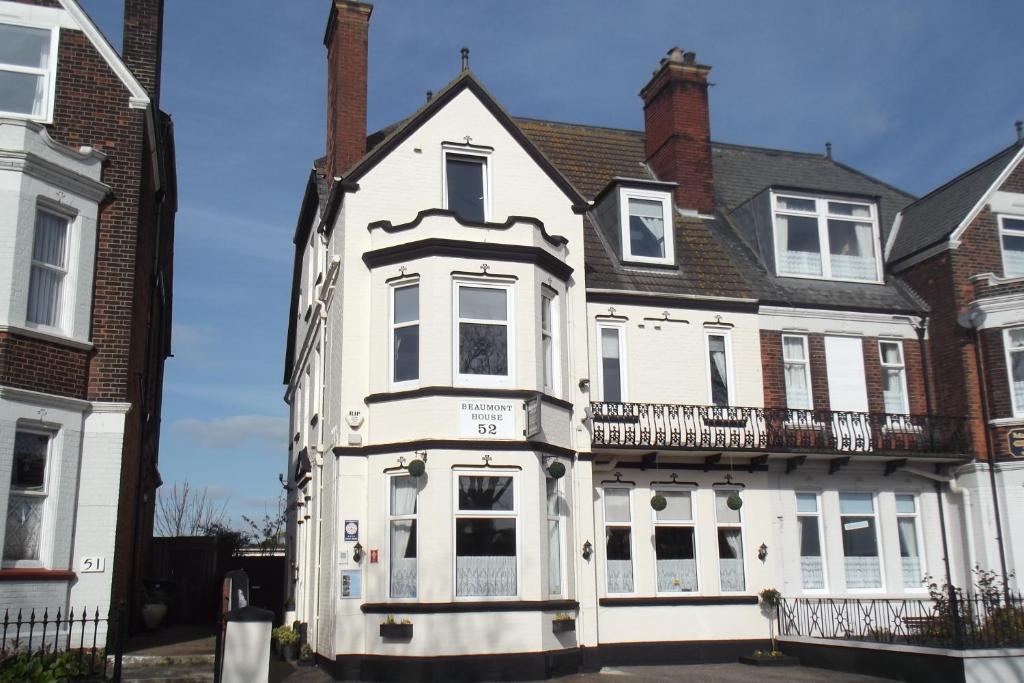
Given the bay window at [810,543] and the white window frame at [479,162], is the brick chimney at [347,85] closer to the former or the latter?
the white window frame at [479,162]

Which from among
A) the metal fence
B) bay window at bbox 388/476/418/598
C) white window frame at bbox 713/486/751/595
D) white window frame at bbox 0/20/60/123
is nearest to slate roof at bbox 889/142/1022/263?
white window frame at bbox 713/486/751/595

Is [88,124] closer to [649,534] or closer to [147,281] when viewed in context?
[147,281]

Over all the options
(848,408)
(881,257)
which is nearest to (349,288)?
(848,408)

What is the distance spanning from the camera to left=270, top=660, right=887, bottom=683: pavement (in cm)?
1655

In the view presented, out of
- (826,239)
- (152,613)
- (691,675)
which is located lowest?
(691,675)

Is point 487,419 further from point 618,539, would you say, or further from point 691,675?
point 691,675

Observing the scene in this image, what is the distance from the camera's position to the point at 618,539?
1956 cm

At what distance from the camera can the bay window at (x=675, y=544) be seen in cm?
1955

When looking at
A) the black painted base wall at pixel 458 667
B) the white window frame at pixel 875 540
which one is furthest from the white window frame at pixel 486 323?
the white window frame at pixel 875 540

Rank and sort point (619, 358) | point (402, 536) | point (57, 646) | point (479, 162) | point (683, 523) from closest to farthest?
point (57, 646) < point (402, 536) < point (479, 162) < point (683, 523) < point (619, 358)

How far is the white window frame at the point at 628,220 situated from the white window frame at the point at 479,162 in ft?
12.3

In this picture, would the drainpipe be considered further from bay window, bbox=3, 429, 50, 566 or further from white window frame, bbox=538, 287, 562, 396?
bay window, bbox=3, 429, 50, 566

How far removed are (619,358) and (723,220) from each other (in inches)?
231

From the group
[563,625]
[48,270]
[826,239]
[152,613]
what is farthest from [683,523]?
[48,270]
